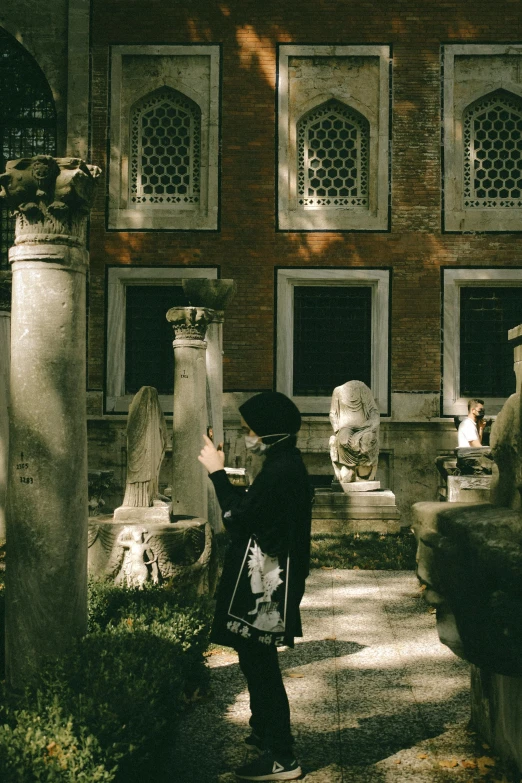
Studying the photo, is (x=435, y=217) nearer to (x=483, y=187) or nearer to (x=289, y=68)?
(x=483, y=187)

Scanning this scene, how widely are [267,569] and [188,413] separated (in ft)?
20.0

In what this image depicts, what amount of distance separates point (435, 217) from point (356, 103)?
2.62 metres

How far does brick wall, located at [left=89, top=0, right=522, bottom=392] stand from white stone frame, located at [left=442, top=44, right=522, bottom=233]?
18cm

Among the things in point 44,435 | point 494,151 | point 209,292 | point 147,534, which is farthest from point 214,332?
point 494,151

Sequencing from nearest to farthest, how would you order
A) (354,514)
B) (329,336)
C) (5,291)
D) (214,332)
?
(5,291), (214,332), (354,514), (329,336)

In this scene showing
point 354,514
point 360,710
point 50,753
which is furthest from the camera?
point 354,514

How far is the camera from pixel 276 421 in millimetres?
4414

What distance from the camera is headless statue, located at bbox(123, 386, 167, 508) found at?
840 cm

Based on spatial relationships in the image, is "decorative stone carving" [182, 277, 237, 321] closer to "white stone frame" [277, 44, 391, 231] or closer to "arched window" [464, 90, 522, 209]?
"white stone frame" [277, 44, 391, 231]

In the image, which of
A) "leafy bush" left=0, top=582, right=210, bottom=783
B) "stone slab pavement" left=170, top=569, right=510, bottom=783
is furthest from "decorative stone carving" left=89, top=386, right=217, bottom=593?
"leafy bush" left=0, top=582, right=210, bottom=783

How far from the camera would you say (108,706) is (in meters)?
4.01

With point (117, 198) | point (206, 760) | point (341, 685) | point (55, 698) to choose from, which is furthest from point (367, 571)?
point (117, 198)

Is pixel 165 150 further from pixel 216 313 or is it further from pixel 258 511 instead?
pixel 258 511

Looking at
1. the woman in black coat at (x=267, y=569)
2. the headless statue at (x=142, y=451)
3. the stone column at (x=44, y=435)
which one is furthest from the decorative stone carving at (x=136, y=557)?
the woman in black coat at (x=267, y=569)
